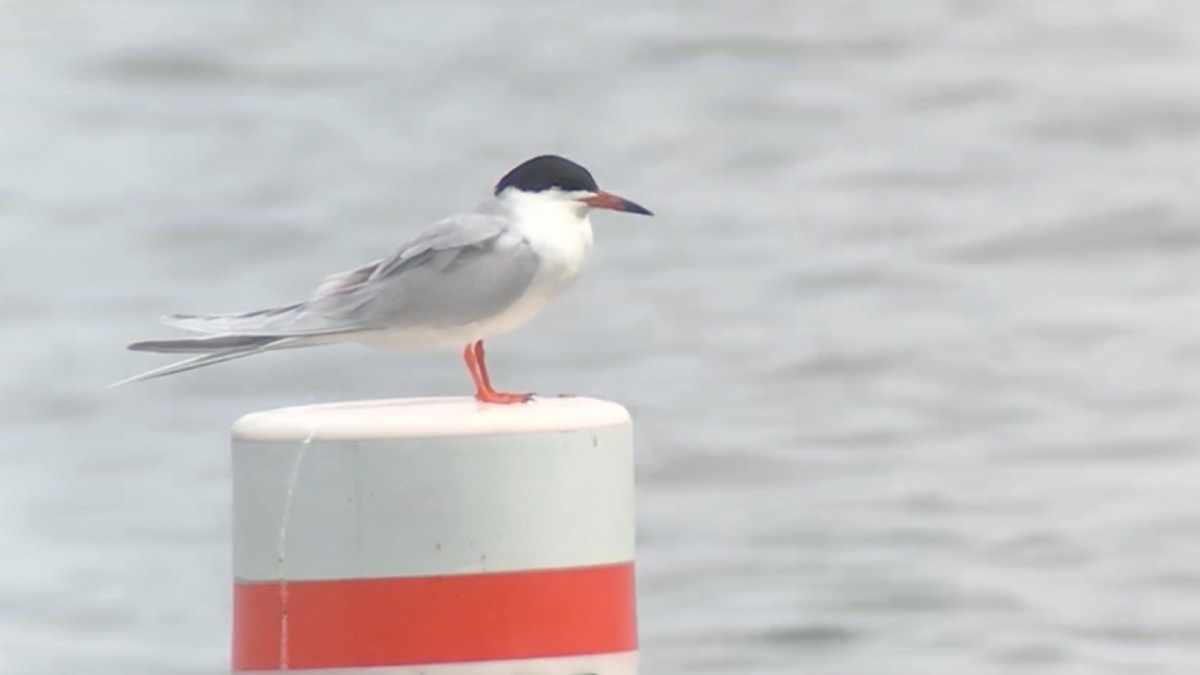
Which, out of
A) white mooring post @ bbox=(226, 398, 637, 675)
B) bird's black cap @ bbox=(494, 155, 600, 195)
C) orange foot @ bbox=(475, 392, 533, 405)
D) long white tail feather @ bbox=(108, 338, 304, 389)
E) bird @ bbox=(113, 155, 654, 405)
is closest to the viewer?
white mooring post @ bbox=(226, 398, 637, 675)

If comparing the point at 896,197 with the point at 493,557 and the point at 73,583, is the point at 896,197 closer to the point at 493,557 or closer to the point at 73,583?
the point at 73,583

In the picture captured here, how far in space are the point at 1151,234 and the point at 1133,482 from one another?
4269 mm

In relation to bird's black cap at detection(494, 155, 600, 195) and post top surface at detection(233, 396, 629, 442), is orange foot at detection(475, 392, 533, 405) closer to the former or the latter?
post top surface at detection(233, 396, 629, 442)

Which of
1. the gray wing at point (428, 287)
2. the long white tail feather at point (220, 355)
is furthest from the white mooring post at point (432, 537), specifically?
the gray wing at point (428, 287)

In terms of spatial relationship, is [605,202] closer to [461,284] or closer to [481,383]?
[461,284]

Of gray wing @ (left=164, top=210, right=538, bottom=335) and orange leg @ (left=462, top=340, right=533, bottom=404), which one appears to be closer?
orange leg @ (left=462, top=340, right=533, bottom=404)

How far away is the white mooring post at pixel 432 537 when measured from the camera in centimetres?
371

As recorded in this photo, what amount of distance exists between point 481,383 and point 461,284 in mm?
211

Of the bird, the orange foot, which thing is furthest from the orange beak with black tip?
the orange foot

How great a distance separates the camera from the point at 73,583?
967 centimetres

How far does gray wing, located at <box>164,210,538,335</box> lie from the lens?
4.47m

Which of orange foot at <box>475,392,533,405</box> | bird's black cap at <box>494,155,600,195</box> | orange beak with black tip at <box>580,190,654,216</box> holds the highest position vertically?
bird's black cap at <box>494,155,600,195</box>

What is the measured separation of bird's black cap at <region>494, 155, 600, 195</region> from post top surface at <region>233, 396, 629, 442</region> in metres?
0.79

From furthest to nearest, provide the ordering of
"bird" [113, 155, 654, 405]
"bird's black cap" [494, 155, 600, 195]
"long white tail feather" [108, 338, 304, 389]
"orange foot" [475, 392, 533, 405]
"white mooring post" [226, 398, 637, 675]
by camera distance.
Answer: "bird's black cap" [494, 155, 600, 195] < "bird" [113, 155, 654, 405] < "long white tail feather" [108, 338, 304, 389] < "orange foot" [475, 392, 533, 405] < "white mooring post" [226, 398, 637, 675]
